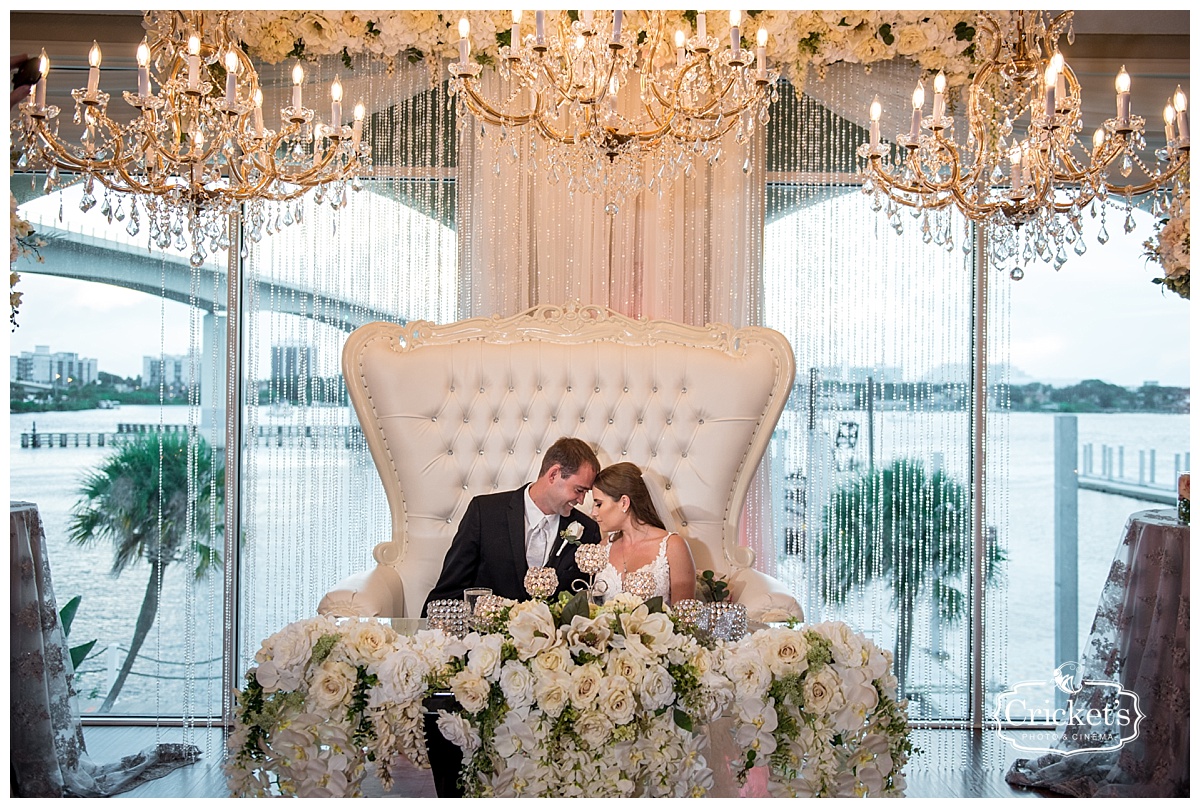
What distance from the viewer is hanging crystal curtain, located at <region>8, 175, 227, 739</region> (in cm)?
395

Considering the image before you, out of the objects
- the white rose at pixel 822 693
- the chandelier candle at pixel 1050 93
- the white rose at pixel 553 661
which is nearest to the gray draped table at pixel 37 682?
the white rose at pixel 553 661

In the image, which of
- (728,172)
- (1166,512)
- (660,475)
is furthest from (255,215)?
(1166,512)

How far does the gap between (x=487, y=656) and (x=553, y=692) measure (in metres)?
0.14

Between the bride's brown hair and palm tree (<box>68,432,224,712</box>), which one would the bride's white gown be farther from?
palm tree (<box>68,432,224,712</box>)

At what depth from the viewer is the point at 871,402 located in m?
3.89

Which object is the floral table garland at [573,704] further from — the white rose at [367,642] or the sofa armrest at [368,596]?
the sofa armrest at [368,596]

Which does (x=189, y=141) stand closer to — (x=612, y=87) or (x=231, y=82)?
(x=231, y=82)

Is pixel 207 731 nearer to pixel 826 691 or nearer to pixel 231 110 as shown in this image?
pixel 231 110

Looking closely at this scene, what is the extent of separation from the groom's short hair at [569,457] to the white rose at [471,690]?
1241 mm

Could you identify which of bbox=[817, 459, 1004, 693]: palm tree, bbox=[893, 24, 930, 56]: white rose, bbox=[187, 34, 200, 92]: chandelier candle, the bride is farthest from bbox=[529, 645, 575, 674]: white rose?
bbox=[893, 24, 930, 56]: white rose

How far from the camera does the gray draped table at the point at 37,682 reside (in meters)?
2.98

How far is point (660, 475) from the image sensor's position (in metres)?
3.33

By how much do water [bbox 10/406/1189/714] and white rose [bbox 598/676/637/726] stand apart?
90.5 inches

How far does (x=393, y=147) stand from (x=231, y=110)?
4.58 feet
